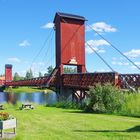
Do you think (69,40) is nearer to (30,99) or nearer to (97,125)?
(30,99)

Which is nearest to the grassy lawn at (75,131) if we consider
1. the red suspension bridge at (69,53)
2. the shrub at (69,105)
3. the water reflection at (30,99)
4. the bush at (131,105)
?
the bush at (131,105)

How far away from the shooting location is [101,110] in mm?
21922

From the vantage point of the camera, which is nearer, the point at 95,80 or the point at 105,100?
the point at 105,100

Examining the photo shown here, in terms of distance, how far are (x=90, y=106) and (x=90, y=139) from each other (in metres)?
11.9

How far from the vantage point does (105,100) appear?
22.4 meters

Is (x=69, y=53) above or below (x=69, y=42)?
below

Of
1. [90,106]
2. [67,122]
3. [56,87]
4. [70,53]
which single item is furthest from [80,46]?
[67,122]

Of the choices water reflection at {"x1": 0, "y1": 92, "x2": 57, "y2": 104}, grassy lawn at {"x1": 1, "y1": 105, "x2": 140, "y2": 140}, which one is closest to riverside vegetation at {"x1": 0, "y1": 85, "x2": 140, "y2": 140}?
grassy lawn at {"x1": 1, "y1": 105, "x2": 140, "y2": 140}

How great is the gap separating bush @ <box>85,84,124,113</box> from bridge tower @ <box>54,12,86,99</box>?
18843 mm

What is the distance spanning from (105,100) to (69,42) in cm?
2041

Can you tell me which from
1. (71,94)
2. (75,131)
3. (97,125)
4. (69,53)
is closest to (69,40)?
(69,53)

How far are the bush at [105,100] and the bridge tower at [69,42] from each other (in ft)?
61.8

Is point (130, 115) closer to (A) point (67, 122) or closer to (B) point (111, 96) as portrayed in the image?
(B) point (111, 96)

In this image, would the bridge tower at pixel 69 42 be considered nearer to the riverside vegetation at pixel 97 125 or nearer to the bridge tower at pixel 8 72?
the riverside vegetation at pixel 97 125
